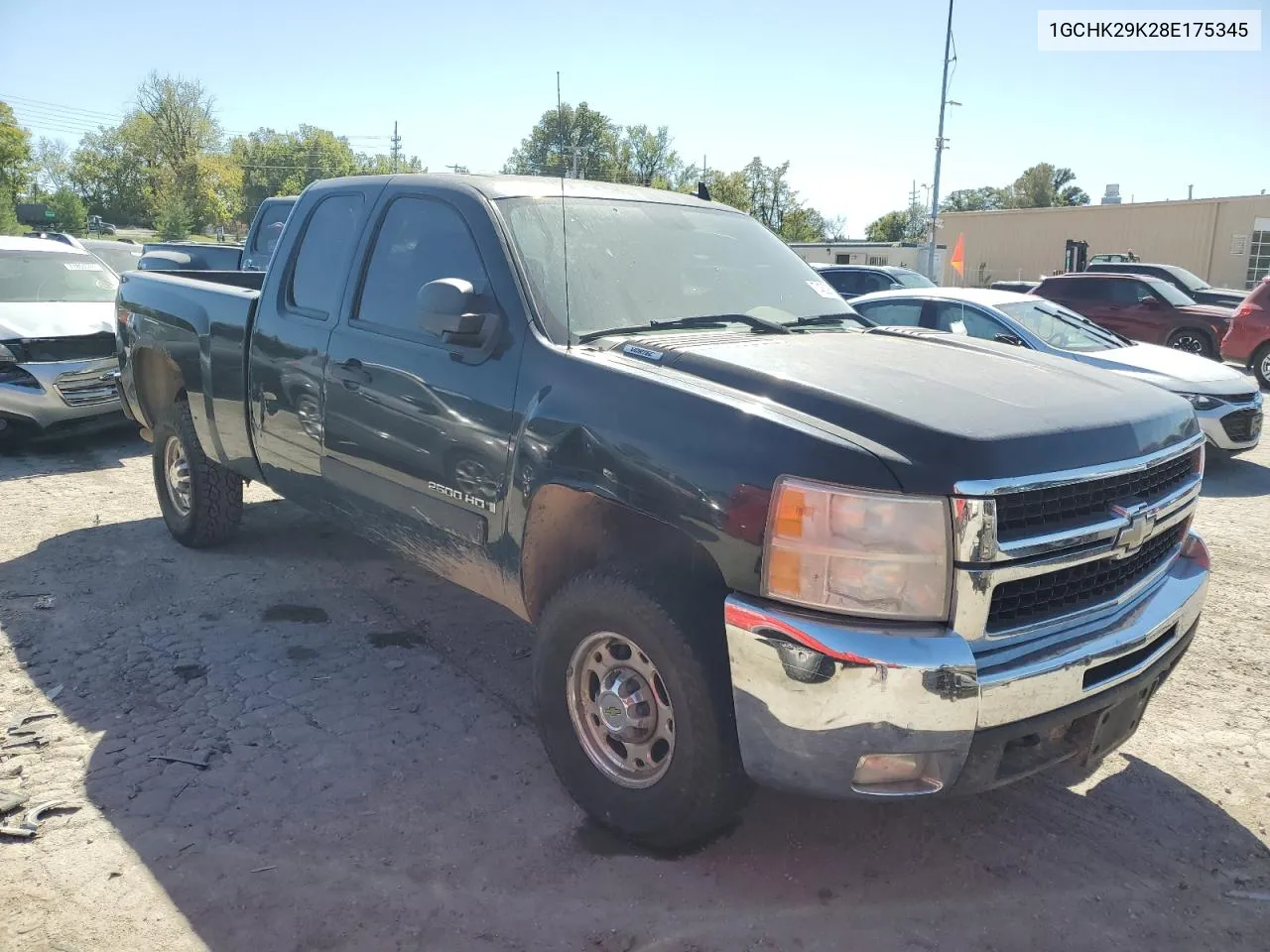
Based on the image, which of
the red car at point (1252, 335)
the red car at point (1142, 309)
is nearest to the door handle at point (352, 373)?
the red car at point (1252, 335)

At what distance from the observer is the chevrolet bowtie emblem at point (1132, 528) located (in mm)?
Answer: 2723

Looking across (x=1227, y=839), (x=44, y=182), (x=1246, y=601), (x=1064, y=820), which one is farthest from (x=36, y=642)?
(x=44, y=182)

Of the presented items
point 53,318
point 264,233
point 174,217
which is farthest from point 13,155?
point 53,318

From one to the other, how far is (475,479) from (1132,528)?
2060mm

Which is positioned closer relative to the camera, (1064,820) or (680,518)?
(680,518)

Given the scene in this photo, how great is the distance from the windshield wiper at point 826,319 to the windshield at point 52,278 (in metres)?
8.21

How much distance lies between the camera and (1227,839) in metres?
3.11

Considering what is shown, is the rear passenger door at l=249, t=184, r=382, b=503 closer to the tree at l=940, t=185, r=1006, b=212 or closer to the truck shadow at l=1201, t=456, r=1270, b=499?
the truck shadow at l=1201, t=456, r=1270, b=499

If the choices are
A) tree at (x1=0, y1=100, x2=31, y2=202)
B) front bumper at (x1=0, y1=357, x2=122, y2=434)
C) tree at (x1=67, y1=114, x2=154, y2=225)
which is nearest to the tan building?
front bumper at (x1=0, y1=357, x2=122, y2=434)

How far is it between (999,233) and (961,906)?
1745 inches

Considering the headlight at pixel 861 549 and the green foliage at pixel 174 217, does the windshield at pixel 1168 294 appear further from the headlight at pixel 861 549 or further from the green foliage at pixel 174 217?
the green foliage at pixel 174 217

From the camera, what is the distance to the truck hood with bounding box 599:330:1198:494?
2.45m

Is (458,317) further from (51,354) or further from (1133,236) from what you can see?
(1133,236)

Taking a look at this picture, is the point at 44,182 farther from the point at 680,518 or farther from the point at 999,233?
the point at 680,518
